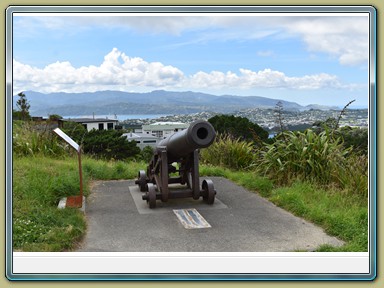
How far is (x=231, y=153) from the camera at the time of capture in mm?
11984

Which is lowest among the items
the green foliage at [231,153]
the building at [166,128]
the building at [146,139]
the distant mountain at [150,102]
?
the green foliage at [231,153]

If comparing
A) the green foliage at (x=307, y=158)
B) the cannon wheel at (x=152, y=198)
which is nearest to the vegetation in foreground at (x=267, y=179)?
the green foliage at (x=307, y=158)

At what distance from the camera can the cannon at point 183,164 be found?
6.68 metres

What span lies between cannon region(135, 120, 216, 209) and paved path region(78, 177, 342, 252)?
0.18 metres

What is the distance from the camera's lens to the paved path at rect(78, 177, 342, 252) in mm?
5582

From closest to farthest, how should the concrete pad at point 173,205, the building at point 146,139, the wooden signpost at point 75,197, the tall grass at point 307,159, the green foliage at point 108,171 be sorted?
the wooden signpost at point 75,197 → the concrete pad at point 173,205 → the tall grass at point 307,159 → the building at point 146,139 → the green foliage at point 108,171

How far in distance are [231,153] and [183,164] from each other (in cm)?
380

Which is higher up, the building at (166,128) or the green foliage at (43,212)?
the building at (166,128)

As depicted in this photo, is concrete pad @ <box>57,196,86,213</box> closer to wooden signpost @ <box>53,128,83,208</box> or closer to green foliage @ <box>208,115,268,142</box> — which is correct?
wooden signpost @ <box>53,128,83,208</box>

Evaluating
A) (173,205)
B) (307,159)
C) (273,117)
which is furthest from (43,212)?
(307,159)

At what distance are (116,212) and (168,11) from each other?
152 inches

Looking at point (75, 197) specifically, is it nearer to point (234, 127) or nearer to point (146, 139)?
point (146, 139)

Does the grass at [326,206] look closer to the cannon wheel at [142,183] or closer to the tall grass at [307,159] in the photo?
the tall grass at [307,159]

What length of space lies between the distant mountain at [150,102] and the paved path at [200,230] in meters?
1.62
